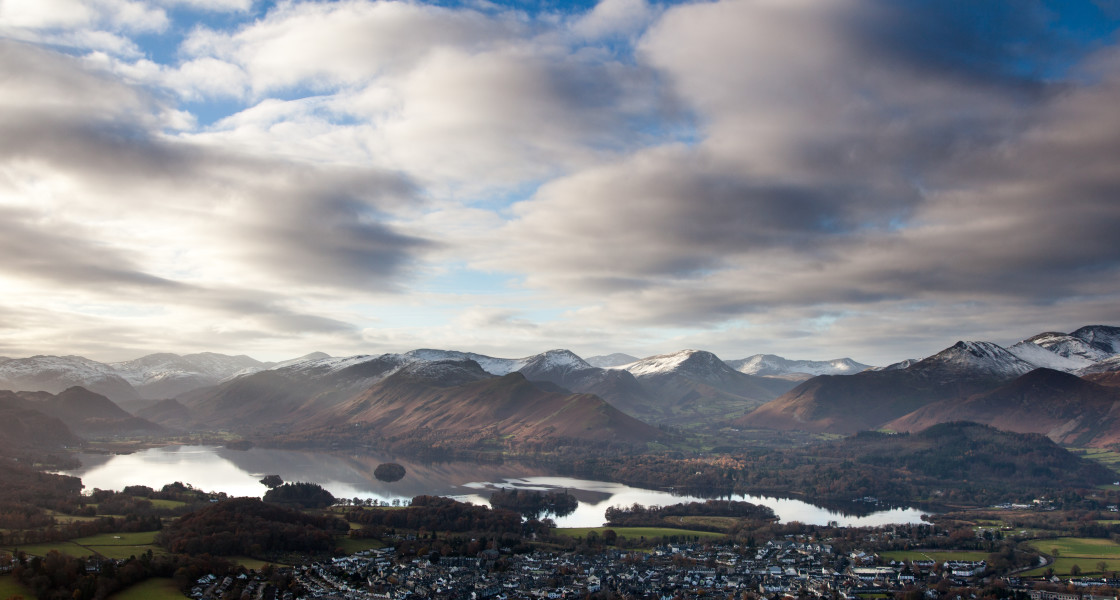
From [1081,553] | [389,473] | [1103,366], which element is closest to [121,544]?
[389,473]

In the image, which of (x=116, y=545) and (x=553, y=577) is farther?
(x=116, y=545)

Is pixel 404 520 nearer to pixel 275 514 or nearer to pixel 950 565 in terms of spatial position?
pixel 275 514

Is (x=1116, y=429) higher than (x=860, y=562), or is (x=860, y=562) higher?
(x=1116, y=429)

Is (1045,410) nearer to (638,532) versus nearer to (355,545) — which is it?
(638,532)

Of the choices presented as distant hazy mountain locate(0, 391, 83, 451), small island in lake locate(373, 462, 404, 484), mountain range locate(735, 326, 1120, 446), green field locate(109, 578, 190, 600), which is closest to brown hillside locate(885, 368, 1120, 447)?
mountain range locate(735, 326, 1120, 446)

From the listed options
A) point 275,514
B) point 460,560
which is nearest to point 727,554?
point 460,560

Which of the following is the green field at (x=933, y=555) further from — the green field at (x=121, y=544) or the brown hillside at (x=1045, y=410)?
the brown hillside at (x=1045, y=410)

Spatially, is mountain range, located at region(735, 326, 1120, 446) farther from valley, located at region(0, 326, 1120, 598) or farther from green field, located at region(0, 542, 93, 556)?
green field, located at region(0, 542, 93, 556)
